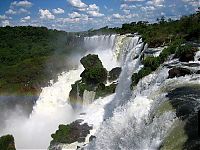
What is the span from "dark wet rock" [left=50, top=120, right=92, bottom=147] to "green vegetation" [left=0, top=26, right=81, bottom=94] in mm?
20018

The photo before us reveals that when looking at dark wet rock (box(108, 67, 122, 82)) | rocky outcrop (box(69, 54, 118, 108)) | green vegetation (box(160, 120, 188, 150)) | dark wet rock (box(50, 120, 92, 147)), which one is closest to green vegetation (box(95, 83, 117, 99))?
rocky outcrop (box(69, 54, 118, 108))

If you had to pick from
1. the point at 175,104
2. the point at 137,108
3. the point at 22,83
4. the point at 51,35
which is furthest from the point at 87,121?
the point at 51,35

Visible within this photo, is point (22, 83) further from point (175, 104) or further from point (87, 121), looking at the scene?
point (175, 104)

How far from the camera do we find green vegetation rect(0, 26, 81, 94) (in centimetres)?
5219

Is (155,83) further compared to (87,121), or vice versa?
(87,121)

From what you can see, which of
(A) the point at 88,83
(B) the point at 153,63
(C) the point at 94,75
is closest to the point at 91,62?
(A) the point at 88,83

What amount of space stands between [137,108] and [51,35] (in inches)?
4038

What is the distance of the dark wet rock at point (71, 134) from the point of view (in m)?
26.8

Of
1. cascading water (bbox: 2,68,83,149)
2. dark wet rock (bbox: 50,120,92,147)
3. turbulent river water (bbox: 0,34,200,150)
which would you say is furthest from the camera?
cascading water (bbox: 2,68,83,149)

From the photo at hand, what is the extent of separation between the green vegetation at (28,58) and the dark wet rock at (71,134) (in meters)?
20.0

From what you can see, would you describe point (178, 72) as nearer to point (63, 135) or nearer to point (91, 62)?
point (63, 135)

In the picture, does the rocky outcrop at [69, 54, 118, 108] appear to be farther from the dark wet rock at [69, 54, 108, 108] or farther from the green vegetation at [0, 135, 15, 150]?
the green vegetation at [0, 135, 15, 150]

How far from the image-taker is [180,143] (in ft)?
35.6

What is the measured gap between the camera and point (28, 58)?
78375mm
